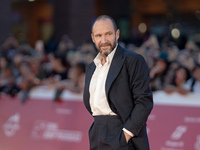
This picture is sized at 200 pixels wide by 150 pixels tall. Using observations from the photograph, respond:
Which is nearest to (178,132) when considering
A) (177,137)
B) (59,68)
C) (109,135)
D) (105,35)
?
(177,137)

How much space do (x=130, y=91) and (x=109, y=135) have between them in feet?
1.49

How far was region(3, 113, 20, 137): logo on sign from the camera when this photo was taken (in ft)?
21.9

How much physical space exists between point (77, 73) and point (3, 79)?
196cm

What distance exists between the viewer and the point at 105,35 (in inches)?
129

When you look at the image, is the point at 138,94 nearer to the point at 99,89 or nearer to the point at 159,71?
the point at 99,89

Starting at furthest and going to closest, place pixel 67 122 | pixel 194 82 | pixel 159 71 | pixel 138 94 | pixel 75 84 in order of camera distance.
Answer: pixel 159 71 < pixel 75 84 < pixel 67 122 < pixel 194 82 < pixel 138 94

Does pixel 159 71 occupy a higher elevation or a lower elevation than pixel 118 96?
lower

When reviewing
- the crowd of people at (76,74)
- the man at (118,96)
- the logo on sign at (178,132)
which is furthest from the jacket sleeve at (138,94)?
the crowd of people at (76,74)

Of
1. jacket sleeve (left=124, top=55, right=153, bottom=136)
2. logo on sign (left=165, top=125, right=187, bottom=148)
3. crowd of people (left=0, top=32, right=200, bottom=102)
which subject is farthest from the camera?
crowd of people (left=0, top=32, right=200, bottom=102)

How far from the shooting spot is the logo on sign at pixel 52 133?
19.7 ft

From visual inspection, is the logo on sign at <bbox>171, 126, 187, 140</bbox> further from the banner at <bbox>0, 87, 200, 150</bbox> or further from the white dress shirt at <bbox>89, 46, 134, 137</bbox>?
the white dress shirt at <bbox>89, 46, 134, 137</bbox>

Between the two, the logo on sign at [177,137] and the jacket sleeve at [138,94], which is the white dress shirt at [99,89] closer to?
the jacket sleeve at [138,94]

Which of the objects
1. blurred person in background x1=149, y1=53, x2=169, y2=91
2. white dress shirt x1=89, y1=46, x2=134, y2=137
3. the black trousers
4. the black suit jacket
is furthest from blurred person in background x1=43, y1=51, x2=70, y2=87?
the black suit jacket

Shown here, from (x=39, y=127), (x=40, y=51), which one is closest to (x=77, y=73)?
(x=39, y=127)
